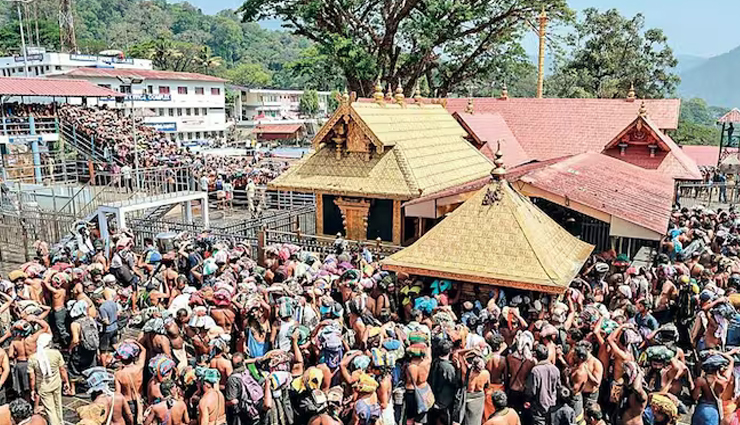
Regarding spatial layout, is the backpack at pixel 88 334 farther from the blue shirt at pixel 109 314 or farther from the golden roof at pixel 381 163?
the golden roof at pixel 381 163

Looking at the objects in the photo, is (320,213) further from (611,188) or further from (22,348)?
(22,348)

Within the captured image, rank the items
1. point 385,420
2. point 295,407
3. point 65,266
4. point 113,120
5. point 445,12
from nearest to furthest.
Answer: point 385,420, point 295,407, point 65,266, point 445,12, point 113,120

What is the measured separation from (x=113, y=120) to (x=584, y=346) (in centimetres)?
2855

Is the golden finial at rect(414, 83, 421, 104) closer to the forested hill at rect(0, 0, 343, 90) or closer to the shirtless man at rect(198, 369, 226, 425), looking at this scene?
the shirtless man at rect(198, 369, 226, 425)

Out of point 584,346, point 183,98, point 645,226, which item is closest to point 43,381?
point 584,346

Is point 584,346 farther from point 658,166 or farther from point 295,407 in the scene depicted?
point 658,166

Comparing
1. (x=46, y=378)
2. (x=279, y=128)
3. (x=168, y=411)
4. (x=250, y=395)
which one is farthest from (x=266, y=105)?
(x=168, y=411)

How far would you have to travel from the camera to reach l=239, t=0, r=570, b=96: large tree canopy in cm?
2739

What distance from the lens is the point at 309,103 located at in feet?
286

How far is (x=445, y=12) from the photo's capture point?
26.6m

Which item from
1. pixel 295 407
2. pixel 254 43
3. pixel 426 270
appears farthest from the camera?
pixel 254 43

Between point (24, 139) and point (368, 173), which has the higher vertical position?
point (24, 139)

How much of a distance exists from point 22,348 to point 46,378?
1.01 m

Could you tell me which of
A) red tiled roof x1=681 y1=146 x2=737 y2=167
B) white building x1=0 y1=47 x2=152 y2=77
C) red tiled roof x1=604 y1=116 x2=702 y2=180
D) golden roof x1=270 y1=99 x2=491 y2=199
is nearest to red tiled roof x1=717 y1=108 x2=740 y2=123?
red tiled roof x1=681 y1=146 x2=737 y2=167
